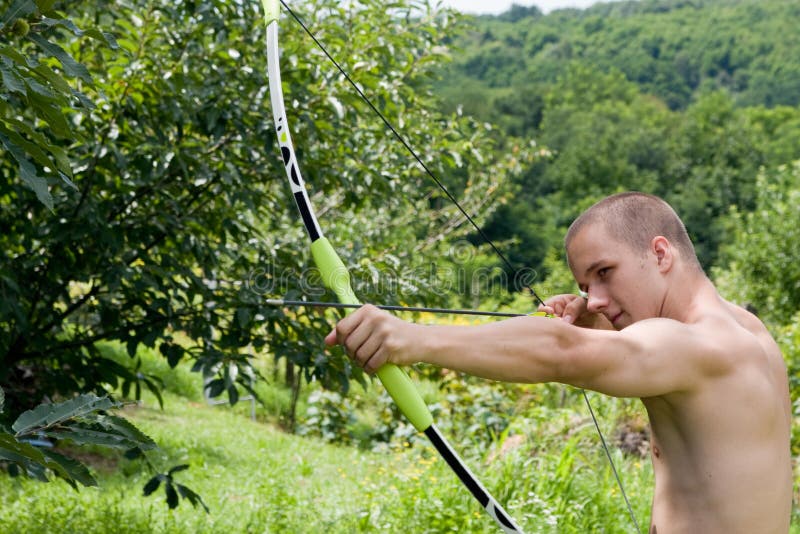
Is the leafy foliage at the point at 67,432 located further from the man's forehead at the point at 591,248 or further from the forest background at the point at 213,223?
the man's forehead at the point at 591,248

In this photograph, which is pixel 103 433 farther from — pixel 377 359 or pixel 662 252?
Answer: pixel 662 252

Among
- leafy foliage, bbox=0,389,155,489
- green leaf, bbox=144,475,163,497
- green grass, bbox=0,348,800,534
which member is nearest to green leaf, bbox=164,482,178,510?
green leaf, bbox=144,475,163,497

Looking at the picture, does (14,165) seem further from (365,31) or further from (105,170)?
(365,31)

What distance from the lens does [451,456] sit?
Answer: 1.69m

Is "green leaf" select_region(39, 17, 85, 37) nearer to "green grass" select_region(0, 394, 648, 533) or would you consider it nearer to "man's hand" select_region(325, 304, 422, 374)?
"man's hand" select_region(325, 304, 422, 374)

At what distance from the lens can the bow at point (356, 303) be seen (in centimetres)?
158

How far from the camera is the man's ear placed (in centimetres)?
174

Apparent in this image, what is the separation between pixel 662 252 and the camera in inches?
68.6

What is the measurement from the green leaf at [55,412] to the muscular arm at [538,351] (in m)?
0.60

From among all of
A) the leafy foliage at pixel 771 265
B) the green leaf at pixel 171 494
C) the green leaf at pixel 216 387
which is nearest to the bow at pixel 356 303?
the green leaf at pixel 216 387

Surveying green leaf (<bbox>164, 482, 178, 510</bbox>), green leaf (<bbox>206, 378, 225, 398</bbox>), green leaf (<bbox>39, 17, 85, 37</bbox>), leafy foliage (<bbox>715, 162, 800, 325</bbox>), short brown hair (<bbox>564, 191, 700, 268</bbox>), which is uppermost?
green leaf (<bbox>39, 17, 85, 37</bbox>)

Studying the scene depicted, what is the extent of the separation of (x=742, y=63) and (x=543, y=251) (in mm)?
40009

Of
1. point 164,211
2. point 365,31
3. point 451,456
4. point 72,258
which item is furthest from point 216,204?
point 451,456

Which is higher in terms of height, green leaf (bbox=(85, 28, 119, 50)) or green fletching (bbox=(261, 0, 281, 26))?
green fletching (bbox=(261, 0, 281, 26))
